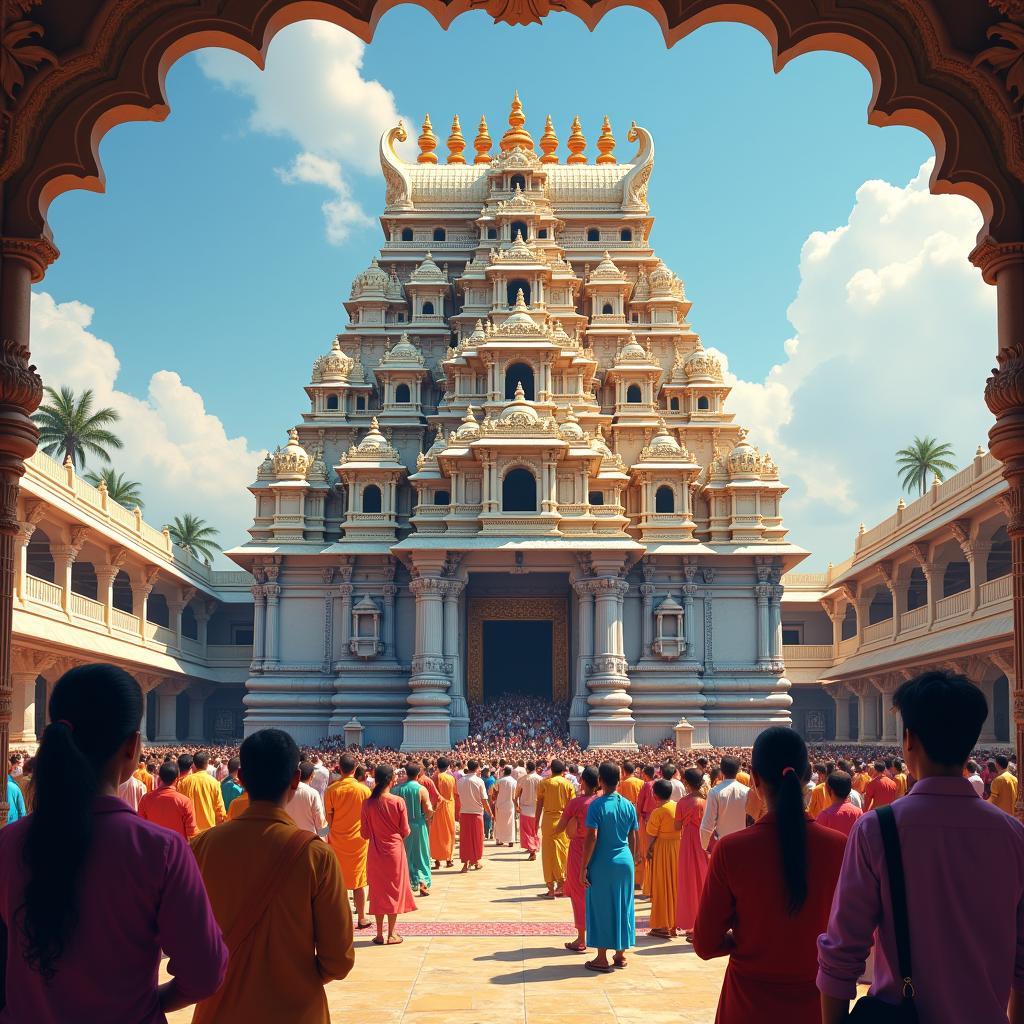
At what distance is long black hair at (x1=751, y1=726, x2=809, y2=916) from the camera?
463 centimetres

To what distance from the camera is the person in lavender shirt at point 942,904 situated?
342 centimetres

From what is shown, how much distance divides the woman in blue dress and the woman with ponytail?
205 centimetres

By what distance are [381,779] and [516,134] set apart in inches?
1557

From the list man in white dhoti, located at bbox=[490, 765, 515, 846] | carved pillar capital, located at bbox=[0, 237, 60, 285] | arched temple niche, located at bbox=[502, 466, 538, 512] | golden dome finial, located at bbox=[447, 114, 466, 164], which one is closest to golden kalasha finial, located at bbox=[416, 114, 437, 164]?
golden dome finial, located at bbox=[447, 114, 466, 164]

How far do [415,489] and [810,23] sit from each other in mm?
30400

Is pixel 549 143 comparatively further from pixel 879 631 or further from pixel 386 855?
pixel 386 855

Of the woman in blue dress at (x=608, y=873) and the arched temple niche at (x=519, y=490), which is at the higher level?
the arched temple niche at (x=519, y=490)

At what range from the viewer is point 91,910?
3213mm

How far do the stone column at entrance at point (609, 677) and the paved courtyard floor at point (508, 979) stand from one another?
1925 centimetres

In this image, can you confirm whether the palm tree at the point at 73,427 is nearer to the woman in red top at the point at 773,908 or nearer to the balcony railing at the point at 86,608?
the balcony railing at the point at 86,608

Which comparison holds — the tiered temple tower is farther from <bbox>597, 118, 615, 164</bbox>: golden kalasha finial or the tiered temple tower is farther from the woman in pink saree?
the woman in pink saree

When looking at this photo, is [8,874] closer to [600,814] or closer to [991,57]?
[991,57]

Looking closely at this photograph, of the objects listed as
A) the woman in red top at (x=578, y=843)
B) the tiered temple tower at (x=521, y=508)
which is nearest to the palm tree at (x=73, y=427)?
the tiered temple tower at (x=521, y=508)

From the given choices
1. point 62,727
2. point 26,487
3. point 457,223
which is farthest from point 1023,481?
point 457,223
